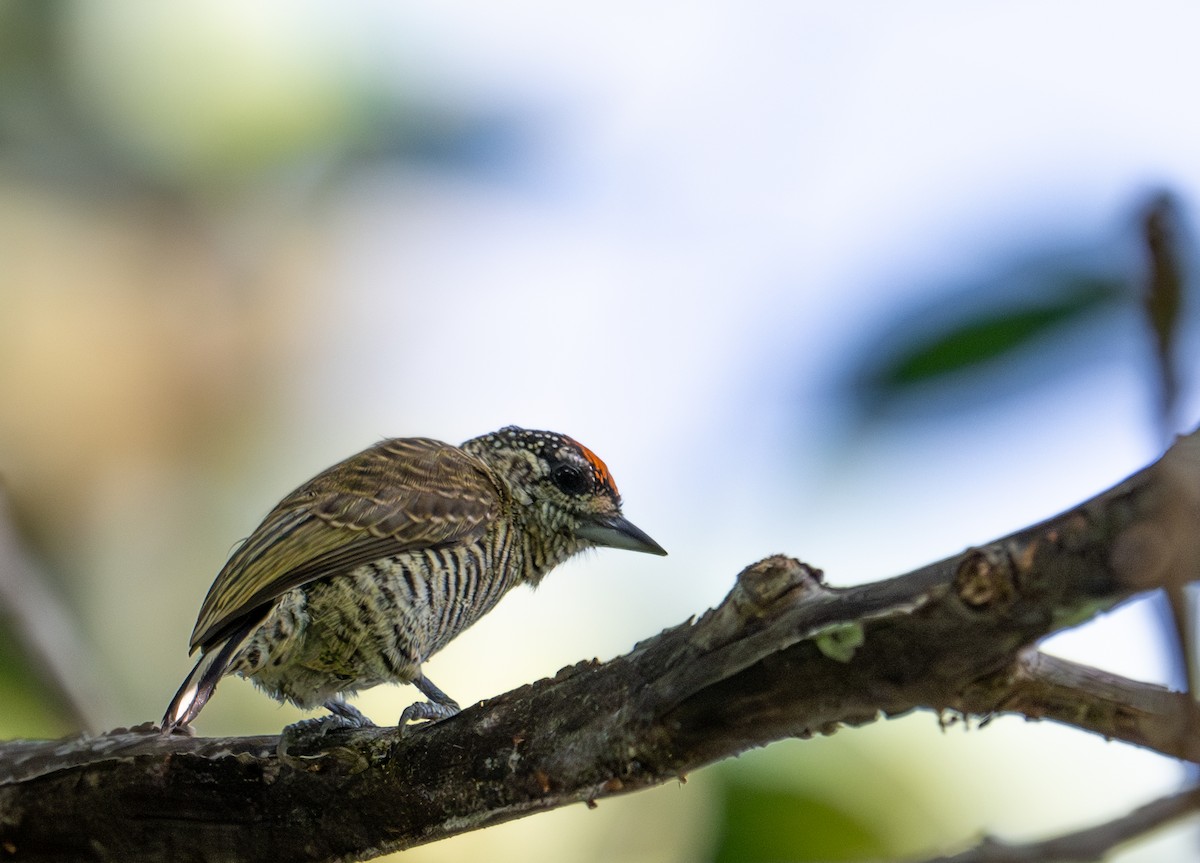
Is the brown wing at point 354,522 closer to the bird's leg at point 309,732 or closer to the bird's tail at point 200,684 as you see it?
the bird's tail at point 200,684

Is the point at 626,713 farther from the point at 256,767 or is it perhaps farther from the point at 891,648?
the point at 256,767

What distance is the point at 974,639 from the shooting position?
216 cm

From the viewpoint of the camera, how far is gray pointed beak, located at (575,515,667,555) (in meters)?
5.33

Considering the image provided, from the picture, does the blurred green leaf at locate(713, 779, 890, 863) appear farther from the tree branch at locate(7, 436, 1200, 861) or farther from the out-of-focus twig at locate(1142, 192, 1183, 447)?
the out-of-focus twig at locate(1142, 192, 1183, 447)

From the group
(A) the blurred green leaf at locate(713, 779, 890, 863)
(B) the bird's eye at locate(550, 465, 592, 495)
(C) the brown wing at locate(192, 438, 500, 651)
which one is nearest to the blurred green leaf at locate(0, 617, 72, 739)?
(C) the brown wing at locate(192, 438, 500, 651)

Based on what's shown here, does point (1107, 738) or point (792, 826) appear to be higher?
point (1107, 738)

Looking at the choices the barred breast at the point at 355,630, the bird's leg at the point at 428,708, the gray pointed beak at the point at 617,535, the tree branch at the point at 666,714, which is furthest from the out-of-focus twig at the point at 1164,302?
the gray pointed beak at the point at 617,535

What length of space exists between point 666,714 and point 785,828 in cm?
228

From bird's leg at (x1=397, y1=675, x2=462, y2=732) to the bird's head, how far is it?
1.13m

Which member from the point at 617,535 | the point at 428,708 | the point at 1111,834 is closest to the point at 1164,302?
the point at 1111,834

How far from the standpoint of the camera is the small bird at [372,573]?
392cm

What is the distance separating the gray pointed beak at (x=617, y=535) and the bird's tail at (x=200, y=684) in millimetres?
1827

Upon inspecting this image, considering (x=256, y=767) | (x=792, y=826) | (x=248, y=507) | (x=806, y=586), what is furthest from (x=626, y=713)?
(x=248, y=507)

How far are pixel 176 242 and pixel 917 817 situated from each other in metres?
4.43
